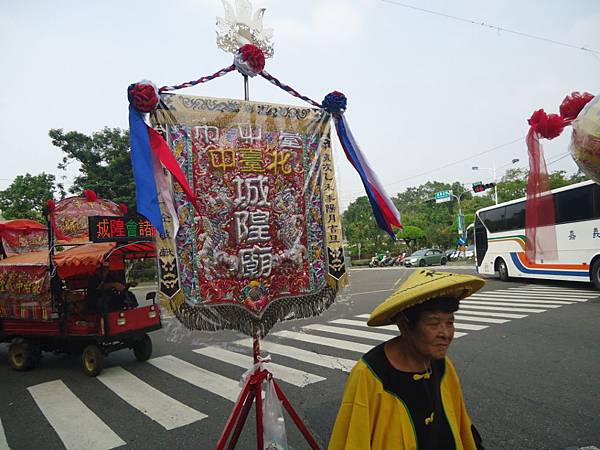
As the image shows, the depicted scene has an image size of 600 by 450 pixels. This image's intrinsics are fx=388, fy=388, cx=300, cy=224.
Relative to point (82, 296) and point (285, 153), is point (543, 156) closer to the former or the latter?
point (285, 153)

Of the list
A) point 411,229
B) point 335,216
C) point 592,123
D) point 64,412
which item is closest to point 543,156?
point 592,123

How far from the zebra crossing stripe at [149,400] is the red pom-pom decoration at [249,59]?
3.20 m

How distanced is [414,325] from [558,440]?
2.52m

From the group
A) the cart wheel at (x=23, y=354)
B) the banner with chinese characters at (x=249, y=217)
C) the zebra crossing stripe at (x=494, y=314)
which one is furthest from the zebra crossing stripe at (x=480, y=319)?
the cart wheel at (x=23, y=354)

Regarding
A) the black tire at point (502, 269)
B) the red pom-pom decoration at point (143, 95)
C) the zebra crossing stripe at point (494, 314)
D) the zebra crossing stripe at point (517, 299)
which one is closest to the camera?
the red pom-pom decoration at point (143, 95)

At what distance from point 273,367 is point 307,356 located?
2.31 ft

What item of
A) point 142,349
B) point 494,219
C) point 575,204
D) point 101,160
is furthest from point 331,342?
point 101,160

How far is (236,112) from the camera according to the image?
2264mm

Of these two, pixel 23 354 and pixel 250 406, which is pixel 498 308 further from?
pixel 23 354

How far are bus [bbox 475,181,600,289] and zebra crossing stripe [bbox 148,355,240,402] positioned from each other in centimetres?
621

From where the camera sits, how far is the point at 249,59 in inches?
88.3

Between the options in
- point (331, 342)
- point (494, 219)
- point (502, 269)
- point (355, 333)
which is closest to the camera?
point (331, 342)

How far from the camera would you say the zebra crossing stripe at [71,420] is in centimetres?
338

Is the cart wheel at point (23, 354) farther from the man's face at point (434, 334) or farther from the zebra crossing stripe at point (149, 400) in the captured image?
the man's face at point (434, 334)
